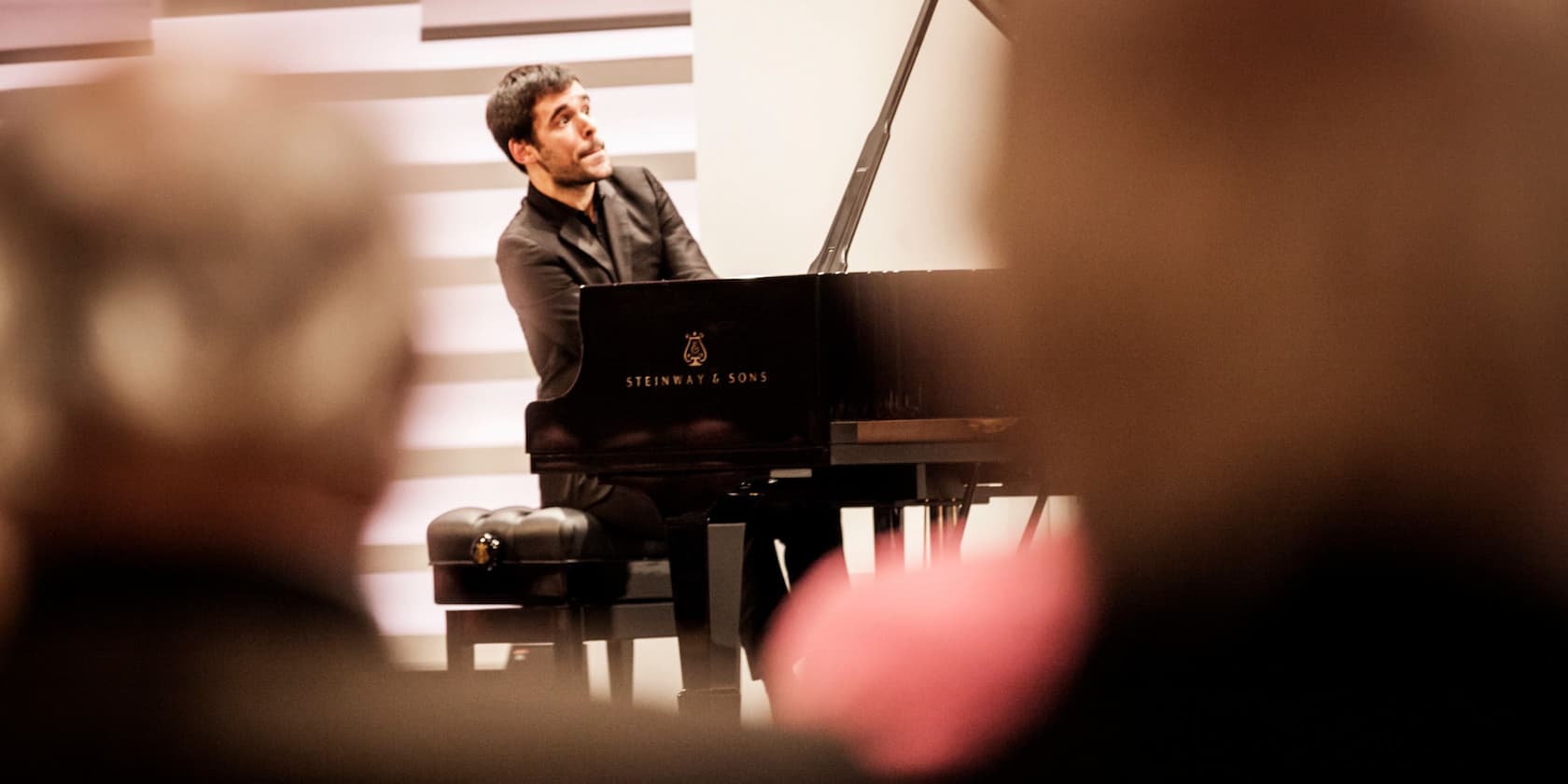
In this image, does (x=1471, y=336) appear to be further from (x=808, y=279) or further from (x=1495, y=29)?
(x=808, y=279)

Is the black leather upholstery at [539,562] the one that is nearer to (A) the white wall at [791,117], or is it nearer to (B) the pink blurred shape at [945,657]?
(A) the white wall at [791,117]

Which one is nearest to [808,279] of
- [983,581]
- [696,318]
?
[696,318]

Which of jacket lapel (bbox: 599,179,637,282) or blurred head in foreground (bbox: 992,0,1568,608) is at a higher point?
jacket lapel (bbox: 599,179,637,282)

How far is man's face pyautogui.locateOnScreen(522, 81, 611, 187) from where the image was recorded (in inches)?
123

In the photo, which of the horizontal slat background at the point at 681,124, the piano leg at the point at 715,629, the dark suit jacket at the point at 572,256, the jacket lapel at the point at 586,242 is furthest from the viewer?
the horizontal slat background at the point at 681,124

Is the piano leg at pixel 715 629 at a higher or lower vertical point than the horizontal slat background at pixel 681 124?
lower

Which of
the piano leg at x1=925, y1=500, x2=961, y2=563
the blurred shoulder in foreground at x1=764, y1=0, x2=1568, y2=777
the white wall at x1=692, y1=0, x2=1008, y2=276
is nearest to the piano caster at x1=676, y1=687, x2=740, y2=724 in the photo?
the piano leg at x1=925, y1=500, x2=961, y2=563

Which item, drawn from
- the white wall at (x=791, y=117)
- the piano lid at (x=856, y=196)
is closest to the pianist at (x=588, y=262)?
the piano lid at (x=856, y=196)

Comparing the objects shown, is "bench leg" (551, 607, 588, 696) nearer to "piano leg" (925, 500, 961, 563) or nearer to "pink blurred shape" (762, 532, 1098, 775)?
"piano leg" (925, 500, 961, 563)

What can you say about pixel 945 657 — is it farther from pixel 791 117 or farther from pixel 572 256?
pixel 791 117

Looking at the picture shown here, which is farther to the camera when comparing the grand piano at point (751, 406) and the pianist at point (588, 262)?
the pianist at point (588, 262)

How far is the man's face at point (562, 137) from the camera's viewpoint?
313 cm

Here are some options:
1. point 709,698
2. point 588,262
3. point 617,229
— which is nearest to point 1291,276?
point 709,698

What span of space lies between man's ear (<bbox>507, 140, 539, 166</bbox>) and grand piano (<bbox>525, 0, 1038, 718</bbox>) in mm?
987
